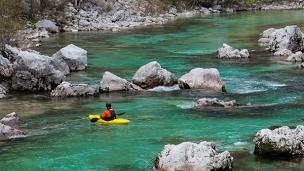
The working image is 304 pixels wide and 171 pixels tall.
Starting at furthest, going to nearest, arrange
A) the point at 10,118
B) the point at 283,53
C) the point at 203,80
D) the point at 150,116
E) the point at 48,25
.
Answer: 1. the point at 48,25
2. the point at 283,53
3. the point at 203,80
4. the point at 150,116
5. the point at 10,118

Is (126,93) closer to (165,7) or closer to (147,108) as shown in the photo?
(147,108)

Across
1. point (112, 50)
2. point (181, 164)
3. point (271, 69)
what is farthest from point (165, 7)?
point (181, 164)

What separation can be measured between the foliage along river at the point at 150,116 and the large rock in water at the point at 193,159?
24.3 inches

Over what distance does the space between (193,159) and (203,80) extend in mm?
13169

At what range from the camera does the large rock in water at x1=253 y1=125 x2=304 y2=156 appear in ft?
52.3

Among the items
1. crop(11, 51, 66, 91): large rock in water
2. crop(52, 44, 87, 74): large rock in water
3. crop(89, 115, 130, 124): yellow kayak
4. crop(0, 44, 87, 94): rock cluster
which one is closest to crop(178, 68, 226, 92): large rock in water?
crop(0, 44, 87, 94): rock cluster

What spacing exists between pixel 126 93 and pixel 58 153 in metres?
10.3

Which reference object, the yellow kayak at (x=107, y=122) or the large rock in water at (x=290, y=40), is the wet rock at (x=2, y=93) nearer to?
A: the yellow kayak at (x=107, y=122)

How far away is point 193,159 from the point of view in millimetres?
14891

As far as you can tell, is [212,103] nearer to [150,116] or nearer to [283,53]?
[150,116]

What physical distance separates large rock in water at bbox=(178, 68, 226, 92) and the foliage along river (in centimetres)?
56

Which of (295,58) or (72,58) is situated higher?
(72,58)

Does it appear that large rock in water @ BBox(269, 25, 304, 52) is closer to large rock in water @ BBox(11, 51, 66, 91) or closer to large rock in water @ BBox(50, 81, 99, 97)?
large rock in water @ BBox(50, 81, 99, 97)

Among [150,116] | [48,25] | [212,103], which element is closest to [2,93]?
[150,116]
